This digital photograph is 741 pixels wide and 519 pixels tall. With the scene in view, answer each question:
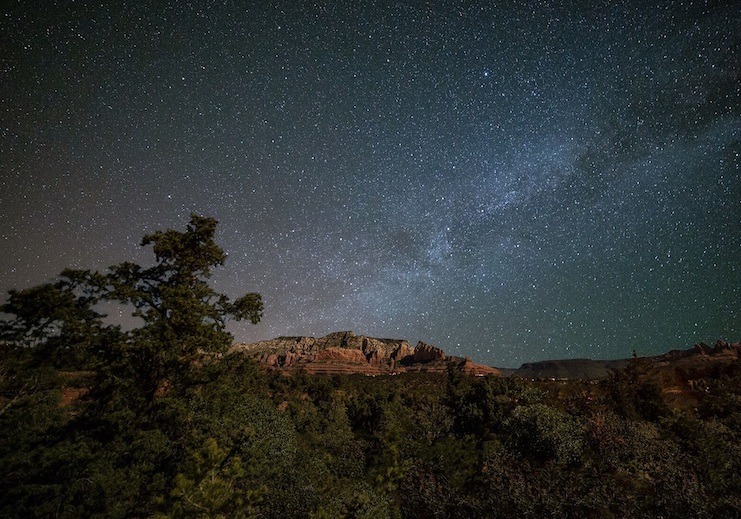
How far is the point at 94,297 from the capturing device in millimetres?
15758

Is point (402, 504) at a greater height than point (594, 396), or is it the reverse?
point (594, 396)

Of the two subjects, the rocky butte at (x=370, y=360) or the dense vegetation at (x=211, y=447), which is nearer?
the dense vegetation at (x=211, y=447)

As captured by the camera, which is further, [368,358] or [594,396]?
[368,358]

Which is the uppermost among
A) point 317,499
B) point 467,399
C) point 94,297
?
point 94,297

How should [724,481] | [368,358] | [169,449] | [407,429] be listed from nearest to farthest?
[724,481] < [169,449] < [407,429] < [368,358]

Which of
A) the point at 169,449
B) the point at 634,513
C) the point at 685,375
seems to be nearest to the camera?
the point at 634,513

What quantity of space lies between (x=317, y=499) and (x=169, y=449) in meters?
6.93

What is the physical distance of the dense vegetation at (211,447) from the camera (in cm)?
1280

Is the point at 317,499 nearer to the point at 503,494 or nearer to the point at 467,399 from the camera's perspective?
the point at 503,494

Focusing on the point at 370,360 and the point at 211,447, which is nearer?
the point at 211,447

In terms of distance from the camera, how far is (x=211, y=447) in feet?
30.2

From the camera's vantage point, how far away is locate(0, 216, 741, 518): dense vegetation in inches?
504

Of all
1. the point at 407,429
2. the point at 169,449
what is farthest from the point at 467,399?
the point at 169,449

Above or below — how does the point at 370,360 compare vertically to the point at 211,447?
above
